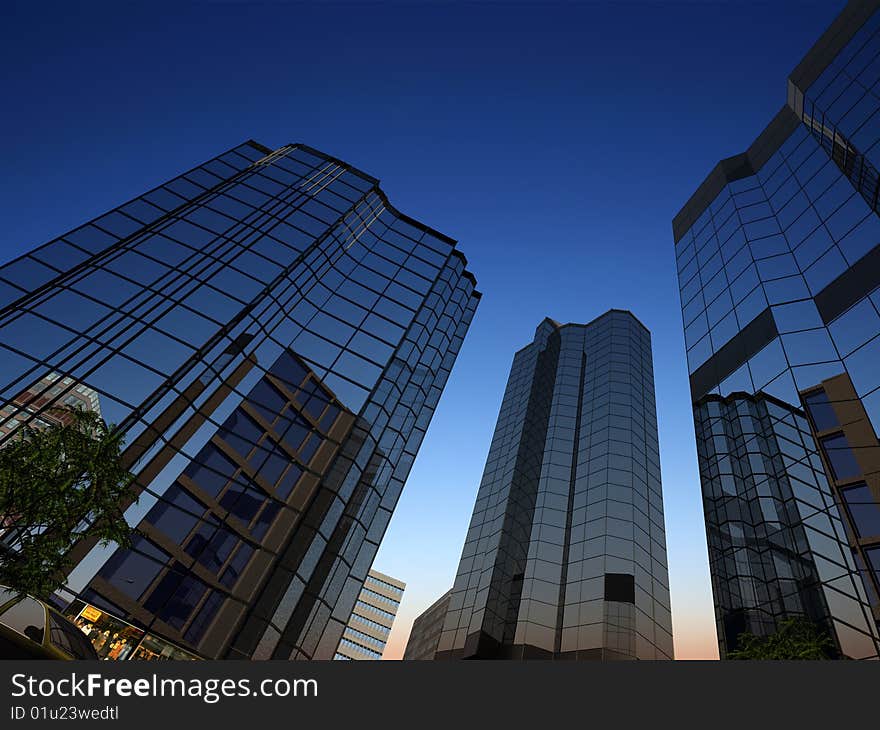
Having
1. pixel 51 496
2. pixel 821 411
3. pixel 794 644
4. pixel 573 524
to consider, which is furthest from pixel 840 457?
pixel 573 524

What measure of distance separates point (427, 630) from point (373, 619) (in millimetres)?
43023

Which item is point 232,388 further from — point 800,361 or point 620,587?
point 620,587

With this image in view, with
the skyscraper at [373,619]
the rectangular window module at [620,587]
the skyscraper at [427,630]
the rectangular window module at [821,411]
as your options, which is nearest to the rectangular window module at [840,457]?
the rectangular window module at [821,411]

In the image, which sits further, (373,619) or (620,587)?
(373,619)

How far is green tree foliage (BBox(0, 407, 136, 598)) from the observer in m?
10.6

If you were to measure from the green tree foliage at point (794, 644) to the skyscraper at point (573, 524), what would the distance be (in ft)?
59.9

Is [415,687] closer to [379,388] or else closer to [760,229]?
[379,388]

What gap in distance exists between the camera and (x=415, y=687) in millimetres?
5105

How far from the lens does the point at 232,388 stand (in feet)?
66.6

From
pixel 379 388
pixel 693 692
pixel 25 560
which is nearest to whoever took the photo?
pixel 693 692

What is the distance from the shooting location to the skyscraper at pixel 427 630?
323ft

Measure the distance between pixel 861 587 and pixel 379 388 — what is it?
21051mm

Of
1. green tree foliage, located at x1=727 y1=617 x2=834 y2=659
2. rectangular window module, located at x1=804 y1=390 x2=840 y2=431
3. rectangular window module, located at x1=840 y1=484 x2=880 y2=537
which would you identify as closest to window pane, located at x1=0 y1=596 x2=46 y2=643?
green tree foliage, located at x1=727 y1=617 x2=834 y2=659

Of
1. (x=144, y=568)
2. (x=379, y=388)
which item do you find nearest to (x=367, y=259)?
(x=379, y=388)
